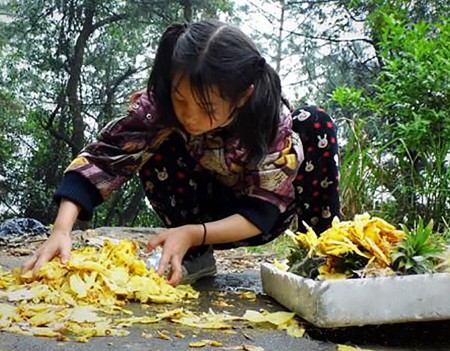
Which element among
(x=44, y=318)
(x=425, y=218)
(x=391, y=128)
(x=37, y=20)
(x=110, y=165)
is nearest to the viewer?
(x=44, y=318)

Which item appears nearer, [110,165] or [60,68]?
[110,165]

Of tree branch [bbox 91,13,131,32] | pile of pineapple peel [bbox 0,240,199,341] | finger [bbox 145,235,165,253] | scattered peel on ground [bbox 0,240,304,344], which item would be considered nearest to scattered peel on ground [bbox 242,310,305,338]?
scattered peel on ground [bbox 0,240,304,344]

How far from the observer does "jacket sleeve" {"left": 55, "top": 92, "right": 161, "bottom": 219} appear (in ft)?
4.42

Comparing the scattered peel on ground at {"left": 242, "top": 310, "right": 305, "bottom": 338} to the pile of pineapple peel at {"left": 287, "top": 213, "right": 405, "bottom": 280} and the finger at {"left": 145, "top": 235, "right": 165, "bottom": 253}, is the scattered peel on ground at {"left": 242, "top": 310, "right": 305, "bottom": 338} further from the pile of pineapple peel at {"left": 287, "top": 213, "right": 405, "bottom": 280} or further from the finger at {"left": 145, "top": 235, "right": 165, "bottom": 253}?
the finger at {"left": 145, "top": 235, "right": 165, "bottom": 253}

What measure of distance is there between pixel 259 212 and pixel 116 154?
338 mm

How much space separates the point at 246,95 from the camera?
1.26m

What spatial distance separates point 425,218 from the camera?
2652 mm

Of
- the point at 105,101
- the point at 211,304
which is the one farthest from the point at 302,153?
the point at 105,101

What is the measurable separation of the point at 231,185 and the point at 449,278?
2.02 feet

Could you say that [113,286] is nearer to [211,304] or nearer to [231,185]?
[211,304]

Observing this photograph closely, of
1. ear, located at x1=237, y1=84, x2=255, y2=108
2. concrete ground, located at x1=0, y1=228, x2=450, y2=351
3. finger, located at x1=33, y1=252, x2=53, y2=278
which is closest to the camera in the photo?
concrete ground, located at x1=0, y1=228, x2=450, y2=351

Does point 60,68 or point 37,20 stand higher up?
point 37,20

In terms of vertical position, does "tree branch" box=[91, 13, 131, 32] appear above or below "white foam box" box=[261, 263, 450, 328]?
above

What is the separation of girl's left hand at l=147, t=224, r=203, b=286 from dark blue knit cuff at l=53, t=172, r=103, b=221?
0.18 m
